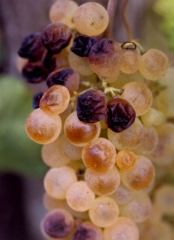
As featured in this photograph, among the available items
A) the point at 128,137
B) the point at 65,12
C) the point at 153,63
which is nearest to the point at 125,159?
the point at 128,137

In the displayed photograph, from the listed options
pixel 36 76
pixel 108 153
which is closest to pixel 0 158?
Result: pixel 36 76

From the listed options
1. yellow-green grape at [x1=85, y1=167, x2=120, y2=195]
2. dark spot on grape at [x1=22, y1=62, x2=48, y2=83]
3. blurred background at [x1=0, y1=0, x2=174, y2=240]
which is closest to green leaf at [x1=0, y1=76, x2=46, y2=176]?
blurred background at [x1=0, y1=0, x2=174, y2=240]

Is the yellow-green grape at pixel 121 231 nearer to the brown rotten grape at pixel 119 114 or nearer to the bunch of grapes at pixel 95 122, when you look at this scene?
the bunch of grapes at pixel 95 122

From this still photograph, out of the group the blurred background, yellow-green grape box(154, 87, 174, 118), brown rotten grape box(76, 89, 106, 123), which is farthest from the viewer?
the blurred background

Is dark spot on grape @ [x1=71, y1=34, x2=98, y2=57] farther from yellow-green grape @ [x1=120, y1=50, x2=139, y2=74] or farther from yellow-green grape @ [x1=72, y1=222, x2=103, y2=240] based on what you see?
yellow-green grape @ [x1=72, y1=222, x2=103, y2=240]

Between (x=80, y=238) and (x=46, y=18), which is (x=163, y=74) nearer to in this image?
(x=80, y=238)

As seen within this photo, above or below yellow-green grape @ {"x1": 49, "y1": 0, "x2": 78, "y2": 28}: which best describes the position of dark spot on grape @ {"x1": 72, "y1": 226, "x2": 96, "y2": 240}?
below
